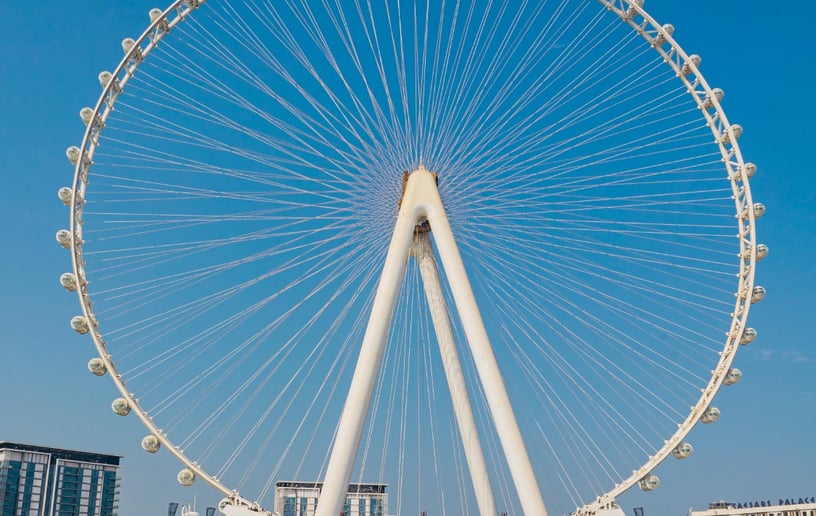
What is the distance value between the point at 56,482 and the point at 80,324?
7133 centimetres

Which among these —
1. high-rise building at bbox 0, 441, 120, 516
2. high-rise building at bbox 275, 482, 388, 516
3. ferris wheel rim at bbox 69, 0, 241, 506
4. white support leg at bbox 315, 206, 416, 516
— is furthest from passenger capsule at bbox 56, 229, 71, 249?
high-rise building at bbox 275, 482, 388, 516

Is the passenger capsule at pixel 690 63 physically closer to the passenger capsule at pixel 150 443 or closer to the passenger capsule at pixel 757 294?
the passenger capsule at pixel 757 294

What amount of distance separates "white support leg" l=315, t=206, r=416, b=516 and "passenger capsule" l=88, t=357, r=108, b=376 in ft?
21.8

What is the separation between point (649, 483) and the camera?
2556cm

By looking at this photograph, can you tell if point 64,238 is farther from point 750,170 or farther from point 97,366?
point 750,170

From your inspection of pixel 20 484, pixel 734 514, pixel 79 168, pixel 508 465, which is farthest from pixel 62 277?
pixel 734 514

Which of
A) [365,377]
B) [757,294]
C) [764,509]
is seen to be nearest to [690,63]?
[757,294]

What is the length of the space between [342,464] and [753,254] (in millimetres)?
12493

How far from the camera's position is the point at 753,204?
26.3 metres

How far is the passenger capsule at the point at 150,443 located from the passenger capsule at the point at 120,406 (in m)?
0.89

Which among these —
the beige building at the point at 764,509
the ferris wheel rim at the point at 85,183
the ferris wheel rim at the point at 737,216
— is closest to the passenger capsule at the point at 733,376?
the ferris wheel rim at the point at 737,216

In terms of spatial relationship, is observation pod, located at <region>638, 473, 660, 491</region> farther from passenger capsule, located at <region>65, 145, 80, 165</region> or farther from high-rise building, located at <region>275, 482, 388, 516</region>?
high-rise building, located at <region>275, 482, 388, 516</region>

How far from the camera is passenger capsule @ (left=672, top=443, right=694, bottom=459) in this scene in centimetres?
2520

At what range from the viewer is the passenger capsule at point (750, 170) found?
2656 cm
